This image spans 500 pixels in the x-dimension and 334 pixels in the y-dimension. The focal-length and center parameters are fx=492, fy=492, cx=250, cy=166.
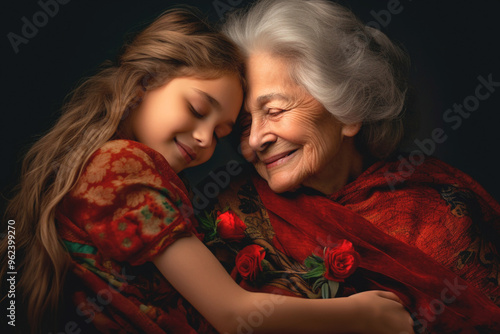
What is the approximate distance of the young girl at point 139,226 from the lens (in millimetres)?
1461

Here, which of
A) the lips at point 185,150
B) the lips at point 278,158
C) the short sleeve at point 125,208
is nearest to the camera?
the short sleeve at point 125,208

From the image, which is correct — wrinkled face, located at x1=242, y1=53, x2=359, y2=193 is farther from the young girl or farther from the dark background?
the dark background

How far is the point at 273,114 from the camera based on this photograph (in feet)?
6.51

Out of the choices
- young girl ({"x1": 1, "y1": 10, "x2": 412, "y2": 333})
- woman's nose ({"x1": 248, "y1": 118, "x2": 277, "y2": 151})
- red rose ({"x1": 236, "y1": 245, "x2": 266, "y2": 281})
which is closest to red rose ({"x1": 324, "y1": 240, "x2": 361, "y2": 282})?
young girl ({"x1": 1, "y1": 10, "x2": 412, "y2": 333})

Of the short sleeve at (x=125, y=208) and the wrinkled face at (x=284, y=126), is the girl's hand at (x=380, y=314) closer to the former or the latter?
the wrinkled face at (x=284, y=126)

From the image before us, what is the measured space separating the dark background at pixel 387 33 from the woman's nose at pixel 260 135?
2.20 feet

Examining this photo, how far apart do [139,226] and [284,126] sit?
2.49 feet

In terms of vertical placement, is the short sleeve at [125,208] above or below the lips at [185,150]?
above

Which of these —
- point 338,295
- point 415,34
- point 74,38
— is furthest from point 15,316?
point 415,34

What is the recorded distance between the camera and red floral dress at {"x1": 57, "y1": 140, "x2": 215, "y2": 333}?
4.73 ft

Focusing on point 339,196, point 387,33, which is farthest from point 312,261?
point 387,33

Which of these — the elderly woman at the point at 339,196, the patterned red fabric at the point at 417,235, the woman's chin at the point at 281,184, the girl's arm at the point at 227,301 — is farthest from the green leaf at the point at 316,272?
the woman's chin at the point at 281,184

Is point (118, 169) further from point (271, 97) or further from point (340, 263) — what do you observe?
point (340, 263)

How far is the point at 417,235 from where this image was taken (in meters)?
2.00
